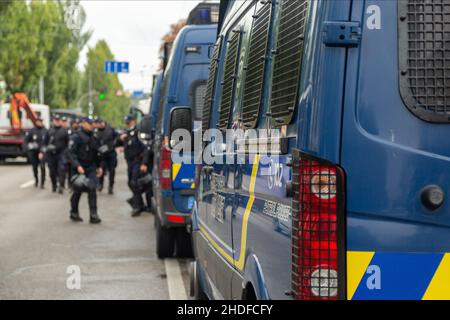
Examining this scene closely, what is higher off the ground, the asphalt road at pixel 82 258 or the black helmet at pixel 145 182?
the black helmet at pixel 145 182

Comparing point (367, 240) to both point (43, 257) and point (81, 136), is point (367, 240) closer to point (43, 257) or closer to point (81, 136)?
point (43, 257)

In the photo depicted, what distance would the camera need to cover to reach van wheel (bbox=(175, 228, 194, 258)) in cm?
1119

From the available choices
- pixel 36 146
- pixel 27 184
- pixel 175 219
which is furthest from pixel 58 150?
pixel 175 219

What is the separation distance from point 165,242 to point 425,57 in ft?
25.9

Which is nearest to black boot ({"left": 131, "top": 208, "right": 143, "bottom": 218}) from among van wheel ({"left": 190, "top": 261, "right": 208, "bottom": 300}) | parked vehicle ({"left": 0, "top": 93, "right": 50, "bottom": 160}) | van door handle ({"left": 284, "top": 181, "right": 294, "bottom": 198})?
van wheel ({"left": 190, "top": 261, "right": 208, "bottom": 300})

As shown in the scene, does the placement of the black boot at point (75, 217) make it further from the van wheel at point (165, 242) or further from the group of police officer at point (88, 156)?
the van wheel at point (165, 242)

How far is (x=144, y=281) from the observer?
30.9 ft

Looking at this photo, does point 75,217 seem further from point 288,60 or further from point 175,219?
point 288,60

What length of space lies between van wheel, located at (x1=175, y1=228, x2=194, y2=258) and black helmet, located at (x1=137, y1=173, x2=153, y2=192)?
531 centimetres

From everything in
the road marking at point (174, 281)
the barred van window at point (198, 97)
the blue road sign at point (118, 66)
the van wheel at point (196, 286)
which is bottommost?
the road marking at point (174, 281)

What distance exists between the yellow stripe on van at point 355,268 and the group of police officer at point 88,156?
39.4 feet

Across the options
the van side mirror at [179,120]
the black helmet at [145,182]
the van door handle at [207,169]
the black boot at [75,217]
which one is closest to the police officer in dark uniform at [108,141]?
the black helmet at [145,182]

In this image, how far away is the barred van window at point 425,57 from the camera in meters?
3.38

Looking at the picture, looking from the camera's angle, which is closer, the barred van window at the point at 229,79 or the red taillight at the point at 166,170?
the barred van window at the point at 229,79
